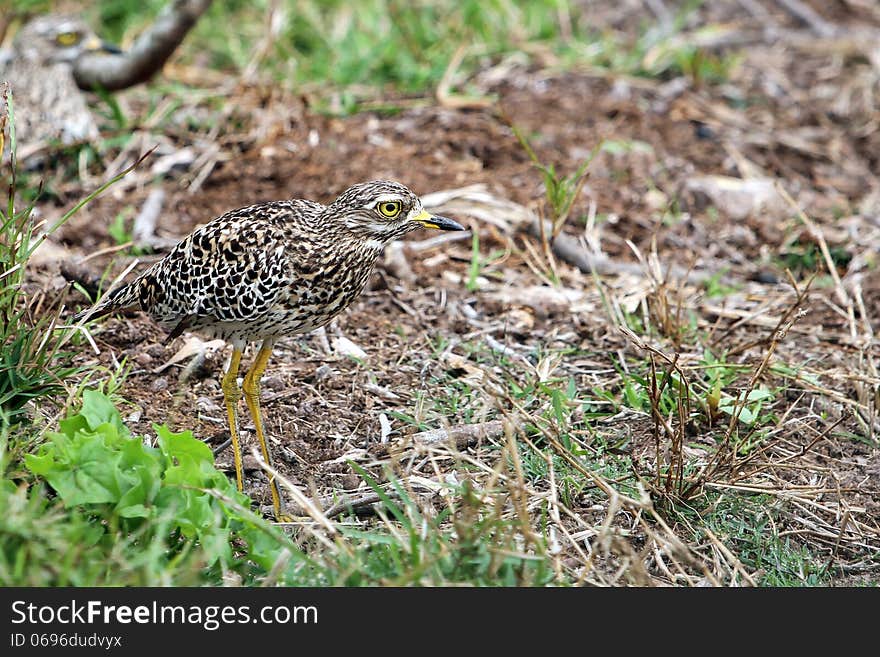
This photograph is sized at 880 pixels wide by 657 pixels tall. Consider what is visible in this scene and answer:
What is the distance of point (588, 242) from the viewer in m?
6.18

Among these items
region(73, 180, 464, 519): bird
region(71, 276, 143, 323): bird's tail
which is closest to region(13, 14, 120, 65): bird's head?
region(71, 276, 143, 323): bird's tail

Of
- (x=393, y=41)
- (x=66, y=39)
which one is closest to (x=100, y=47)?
(x=66, y=39)

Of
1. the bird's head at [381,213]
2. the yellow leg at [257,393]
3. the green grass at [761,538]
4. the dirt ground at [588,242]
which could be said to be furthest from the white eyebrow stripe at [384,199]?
the green grass at [761,538]

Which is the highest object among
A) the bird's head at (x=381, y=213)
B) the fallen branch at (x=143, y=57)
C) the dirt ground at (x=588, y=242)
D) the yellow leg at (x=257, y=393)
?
the bird's head at (x=381, y=213)

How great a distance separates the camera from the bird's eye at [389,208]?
171 inches

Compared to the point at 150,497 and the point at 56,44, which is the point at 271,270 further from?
the point at 56,44

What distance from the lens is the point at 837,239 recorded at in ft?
21.4

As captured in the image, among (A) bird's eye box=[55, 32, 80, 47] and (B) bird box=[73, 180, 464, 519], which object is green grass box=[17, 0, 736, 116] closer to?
(A) bird's eye box=[55, 32, 80, 47]

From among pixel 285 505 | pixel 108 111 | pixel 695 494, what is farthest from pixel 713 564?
pixel 108 111

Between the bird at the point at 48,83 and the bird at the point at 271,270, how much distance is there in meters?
2.76

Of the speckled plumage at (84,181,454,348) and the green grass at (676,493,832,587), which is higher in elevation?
the speckled plumage at (84,181,454,348)

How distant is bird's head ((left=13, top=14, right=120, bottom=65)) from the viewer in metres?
7.43

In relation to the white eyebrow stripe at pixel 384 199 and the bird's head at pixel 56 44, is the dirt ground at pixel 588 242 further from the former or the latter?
the white eyebrow stripe at pixel 384 199
